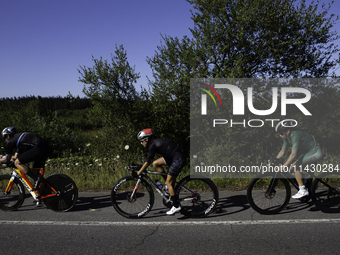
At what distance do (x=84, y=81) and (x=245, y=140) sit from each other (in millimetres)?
6200

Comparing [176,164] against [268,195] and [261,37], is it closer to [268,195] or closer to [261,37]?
[268,195]

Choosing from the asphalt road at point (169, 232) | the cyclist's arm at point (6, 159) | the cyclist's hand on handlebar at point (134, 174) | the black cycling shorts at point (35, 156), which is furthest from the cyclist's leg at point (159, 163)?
the cyclist's arm at point (6, 159)

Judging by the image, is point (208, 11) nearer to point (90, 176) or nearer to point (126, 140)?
point (126, 140)

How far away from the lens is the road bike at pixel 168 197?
5.20m

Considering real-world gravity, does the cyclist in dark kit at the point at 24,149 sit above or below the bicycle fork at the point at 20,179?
above

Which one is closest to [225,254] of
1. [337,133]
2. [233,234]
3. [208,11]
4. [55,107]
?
[233,234]

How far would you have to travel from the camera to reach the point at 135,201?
5.36 meters

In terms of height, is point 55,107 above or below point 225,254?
above

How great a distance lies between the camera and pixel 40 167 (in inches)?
234

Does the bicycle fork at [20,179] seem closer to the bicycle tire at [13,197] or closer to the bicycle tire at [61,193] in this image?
the bicycle tire at [13,197]

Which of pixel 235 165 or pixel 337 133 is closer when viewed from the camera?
pixel 235 165

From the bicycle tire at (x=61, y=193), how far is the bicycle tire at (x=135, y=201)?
100 centimetres

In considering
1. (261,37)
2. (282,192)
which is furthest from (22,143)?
(261,37)

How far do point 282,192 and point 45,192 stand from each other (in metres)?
4.77
